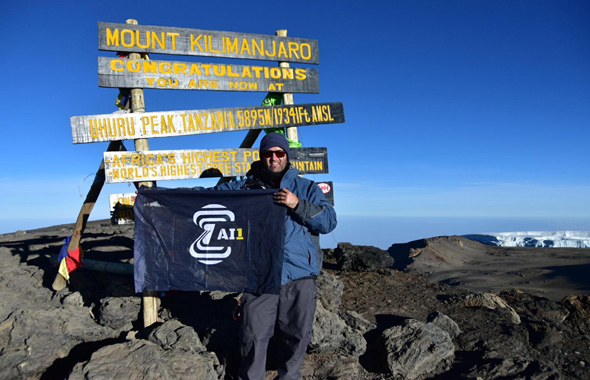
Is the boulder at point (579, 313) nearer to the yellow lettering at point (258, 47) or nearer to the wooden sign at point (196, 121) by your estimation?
the wooden sign at point (196, 121)

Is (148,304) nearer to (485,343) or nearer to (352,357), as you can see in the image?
(352,357)

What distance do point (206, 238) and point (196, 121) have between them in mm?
2200

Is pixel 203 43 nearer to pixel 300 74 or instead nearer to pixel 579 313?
pixel 300 74

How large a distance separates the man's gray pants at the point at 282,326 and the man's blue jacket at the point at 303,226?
14cm

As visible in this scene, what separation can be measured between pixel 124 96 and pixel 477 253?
52.5ft

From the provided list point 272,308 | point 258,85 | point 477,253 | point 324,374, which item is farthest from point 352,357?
point 477,253

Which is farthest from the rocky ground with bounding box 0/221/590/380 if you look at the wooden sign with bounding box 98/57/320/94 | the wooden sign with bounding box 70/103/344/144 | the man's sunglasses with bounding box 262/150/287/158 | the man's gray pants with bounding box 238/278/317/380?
the wooden sign with bounding box 98/57/320/94

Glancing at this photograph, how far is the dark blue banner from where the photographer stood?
13.8 ft

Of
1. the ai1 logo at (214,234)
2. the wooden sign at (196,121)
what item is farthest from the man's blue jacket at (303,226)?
the wooden sign at (196,121)

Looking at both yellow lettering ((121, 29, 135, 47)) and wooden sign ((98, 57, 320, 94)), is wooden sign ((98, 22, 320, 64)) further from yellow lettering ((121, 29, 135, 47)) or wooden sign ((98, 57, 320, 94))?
wooden sign ((98, 57, 320, 94))

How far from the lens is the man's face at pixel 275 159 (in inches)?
159

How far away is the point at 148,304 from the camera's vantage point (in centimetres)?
517

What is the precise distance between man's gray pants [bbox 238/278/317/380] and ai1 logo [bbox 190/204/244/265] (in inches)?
28.4

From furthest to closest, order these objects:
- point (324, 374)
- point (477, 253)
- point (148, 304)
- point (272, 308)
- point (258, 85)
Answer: point (477, 253) → point (258, 85) → point (148, 304) → point (324, 374) → point (272, 308)
